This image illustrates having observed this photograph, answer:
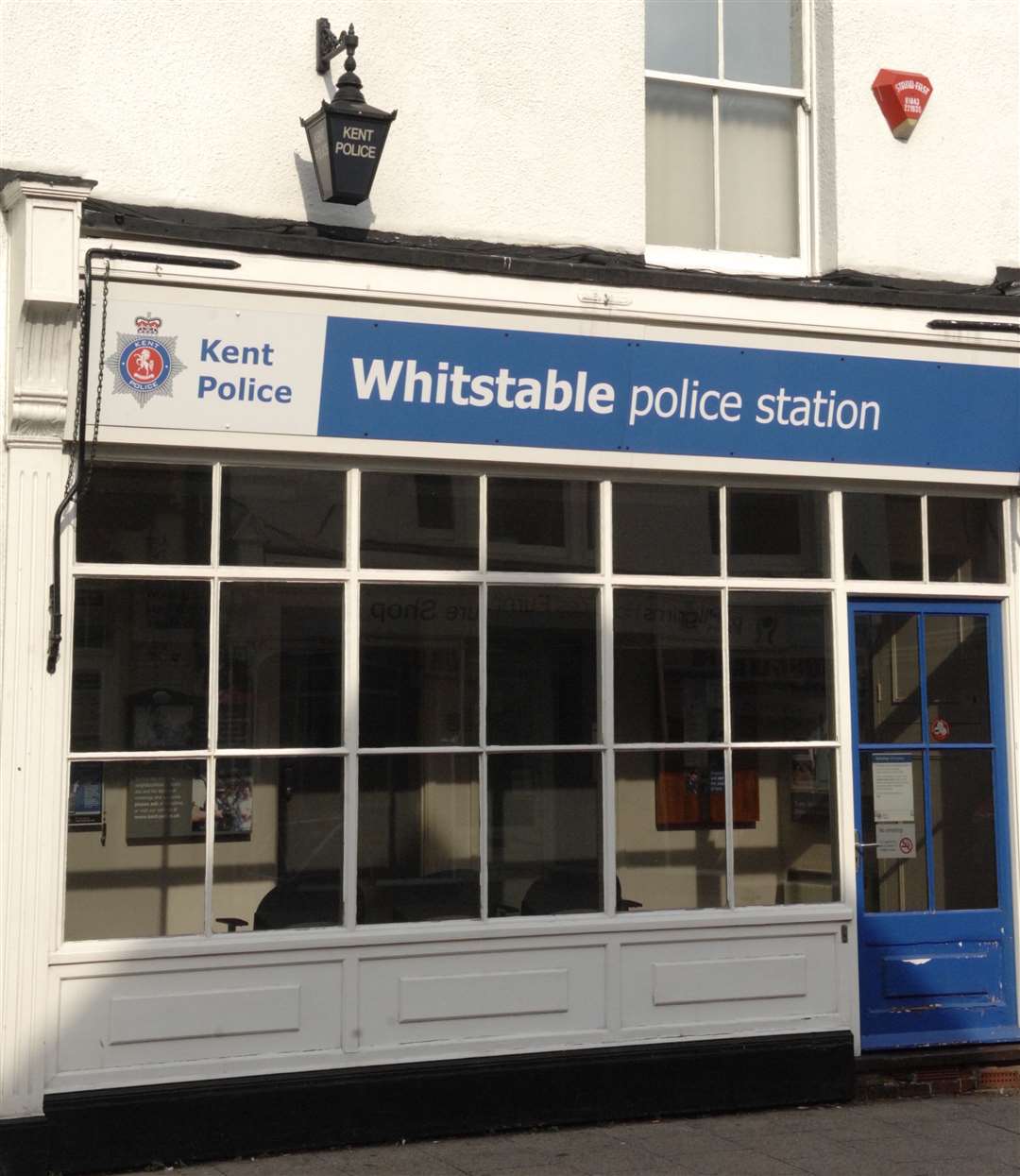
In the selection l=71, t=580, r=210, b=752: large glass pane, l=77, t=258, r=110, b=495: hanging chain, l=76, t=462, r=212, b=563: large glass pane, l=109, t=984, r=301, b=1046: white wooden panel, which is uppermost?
l=77, t=258, r=110, b=495: hanging chain

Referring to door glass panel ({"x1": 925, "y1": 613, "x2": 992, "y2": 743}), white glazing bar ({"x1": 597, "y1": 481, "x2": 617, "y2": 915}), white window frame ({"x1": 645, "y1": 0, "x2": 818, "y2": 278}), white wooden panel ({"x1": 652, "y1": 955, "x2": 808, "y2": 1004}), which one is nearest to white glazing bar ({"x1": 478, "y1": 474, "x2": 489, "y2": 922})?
white glazing bar ({"x1": 597, "y1": 481, "x2": 617, "y2": 915})

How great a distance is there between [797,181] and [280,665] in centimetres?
390

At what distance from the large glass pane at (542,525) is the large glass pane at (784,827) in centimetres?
135

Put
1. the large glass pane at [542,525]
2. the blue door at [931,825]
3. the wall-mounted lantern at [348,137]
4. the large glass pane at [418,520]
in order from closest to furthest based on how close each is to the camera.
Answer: the wall-mounted lantern at [348,137] → the large glass pane at [418,520] → the large glass pane at [542,525] → the blue door at [931,825]

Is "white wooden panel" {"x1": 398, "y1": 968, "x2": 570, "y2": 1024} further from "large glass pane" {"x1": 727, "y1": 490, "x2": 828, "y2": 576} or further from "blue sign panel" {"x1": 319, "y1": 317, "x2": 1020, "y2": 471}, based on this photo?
"blue sign panel" {"x1": 319, "y1": 317, "x2": 1020, "y2": 471}

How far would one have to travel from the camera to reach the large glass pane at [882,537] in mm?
7977

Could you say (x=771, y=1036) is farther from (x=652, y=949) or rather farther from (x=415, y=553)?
(x=415, y=553)

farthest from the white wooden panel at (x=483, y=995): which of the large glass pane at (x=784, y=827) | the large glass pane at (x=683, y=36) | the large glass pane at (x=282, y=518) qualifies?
the large glass pane at (x=683, y=36)

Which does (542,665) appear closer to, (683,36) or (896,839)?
(896,839)

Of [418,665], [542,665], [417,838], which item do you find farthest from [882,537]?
[417,838]

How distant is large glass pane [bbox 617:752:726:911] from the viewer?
746 centimetres

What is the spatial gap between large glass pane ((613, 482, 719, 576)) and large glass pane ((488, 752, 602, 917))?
1.01m

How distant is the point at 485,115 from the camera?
24.3ft

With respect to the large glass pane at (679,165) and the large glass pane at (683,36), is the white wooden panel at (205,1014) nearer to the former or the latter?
the large glass pane at (679,165)
